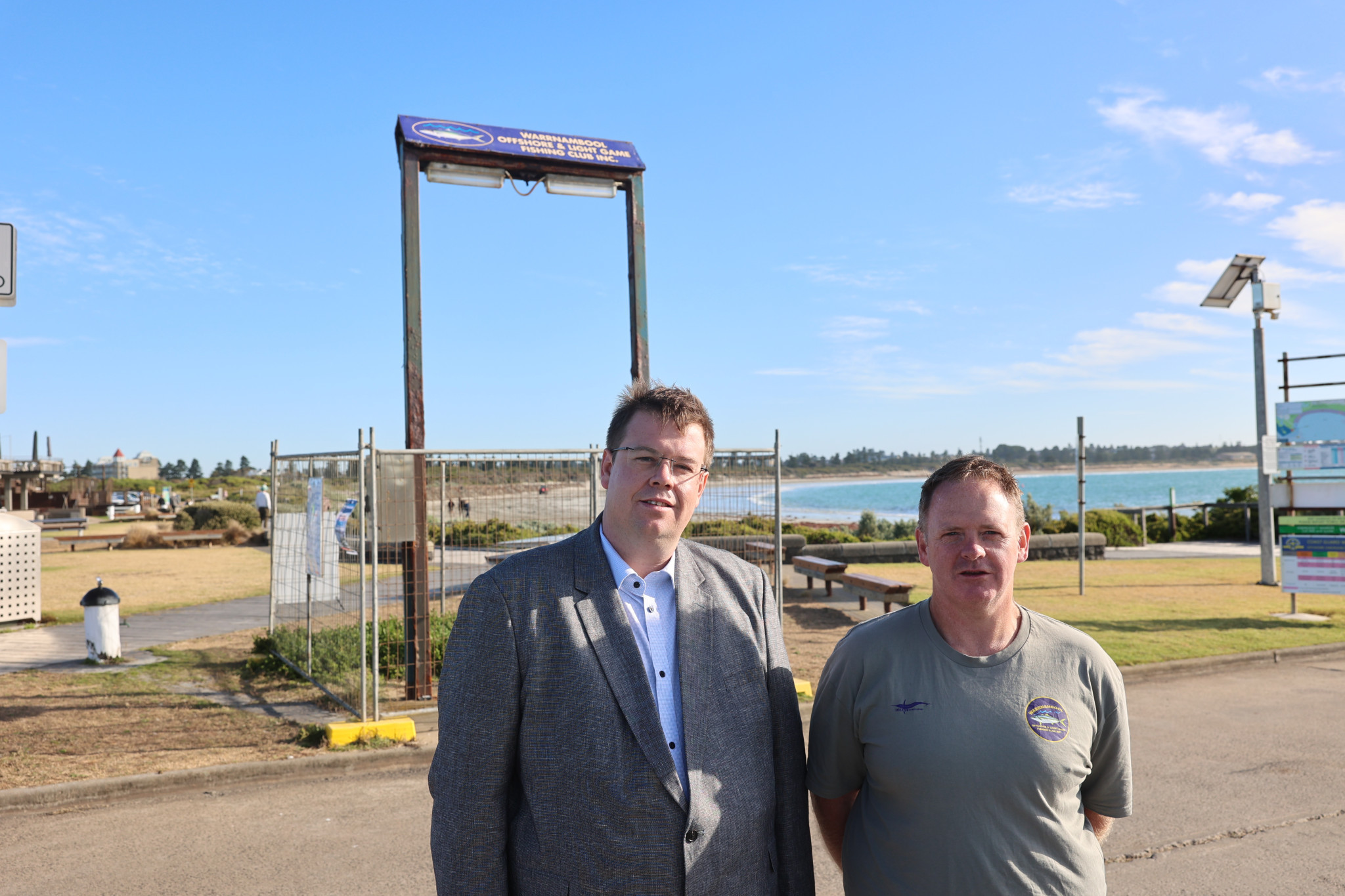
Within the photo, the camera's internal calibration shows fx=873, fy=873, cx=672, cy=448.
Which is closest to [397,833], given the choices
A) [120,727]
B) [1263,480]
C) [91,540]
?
[120,727]

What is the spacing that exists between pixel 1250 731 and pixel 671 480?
6656 mm

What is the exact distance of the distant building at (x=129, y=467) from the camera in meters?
106

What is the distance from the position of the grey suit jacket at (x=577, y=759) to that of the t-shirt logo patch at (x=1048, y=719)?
0.65 meters

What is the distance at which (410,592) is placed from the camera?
7406 millimetres

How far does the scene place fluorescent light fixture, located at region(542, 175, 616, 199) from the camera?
7887 millimetres

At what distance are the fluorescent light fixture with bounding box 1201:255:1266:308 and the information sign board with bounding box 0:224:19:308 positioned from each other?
16.2 metres

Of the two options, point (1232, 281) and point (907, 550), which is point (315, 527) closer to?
point (907, 550)

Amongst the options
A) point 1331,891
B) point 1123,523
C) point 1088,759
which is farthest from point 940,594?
point 1123,523

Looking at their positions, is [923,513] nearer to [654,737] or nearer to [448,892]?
[654,737]

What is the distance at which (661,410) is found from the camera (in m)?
2.10

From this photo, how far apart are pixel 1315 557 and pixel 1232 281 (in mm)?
5573

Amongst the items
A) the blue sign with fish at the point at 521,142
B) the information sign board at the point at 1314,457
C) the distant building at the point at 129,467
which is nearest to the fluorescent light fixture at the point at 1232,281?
the information sign board at the point at 1314,457

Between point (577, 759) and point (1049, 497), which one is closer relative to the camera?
point (577, 759)

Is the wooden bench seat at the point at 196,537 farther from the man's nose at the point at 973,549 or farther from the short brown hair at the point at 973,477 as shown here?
the man's nose at the point at 973,549
